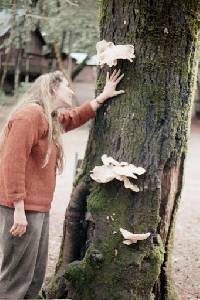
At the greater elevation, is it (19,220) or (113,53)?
(113,53)

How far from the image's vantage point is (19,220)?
12.8 feet

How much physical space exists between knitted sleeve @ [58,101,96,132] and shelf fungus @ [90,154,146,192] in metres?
→ 0.42

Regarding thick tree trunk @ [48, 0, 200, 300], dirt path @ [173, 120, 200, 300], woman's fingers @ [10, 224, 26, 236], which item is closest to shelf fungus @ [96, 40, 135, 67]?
thick tree trunk @ [48, 0, 200, 300]

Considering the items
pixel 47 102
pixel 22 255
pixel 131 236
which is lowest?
pixel 22 255

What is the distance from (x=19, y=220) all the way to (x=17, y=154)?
482 millimetres

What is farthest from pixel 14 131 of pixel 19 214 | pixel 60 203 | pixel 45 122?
pixel 60 203

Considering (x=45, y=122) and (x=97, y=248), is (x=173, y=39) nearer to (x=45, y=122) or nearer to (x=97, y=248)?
(x=45, y=122)

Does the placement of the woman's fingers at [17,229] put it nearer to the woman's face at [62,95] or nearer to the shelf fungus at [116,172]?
the shelf fungus at [116,172]

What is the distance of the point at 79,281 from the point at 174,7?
2.23 m

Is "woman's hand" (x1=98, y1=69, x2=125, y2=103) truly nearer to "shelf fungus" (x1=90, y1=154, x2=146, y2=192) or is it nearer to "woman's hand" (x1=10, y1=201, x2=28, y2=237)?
"shelf fungus" (x1=90, y1=154, x2=146, y2=192)

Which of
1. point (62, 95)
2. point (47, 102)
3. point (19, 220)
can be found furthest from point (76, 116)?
point (19, 220)

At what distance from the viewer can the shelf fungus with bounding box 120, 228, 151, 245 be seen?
4012mm

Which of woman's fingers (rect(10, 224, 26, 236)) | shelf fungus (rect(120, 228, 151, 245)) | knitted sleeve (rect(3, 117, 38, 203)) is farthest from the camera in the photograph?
shelf fungus (rect(120, 228, 151, 245))

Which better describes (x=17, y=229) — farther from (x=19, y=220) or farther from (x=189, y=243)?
(x=189, y=243)
